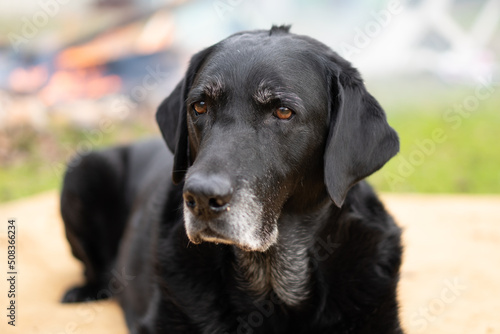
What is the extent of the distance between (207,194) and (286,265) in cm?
103

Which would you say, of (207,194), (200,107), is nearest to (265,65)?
(200,107)

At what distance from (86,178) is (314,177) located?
289 centimetres

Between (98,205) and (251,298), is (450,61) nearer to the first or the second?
(98,205)

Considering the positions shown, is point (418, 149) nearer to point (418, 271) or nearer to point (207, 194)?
point (418, 271)

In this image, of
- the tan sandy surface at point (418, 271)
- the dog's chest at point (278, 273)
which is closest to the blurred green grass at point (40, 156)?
the tan sandy surface at point (418, 271)

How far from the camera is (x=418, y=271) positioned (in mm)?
5211

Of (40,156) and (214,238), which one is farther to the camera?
(40,156)

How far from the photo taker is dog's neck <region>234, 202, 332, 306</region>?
3322 millimetres

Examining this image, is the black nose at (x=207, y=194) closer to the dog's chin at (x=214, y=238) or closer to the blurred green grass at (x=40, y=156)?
the dog's chin at (x=214, y=238)

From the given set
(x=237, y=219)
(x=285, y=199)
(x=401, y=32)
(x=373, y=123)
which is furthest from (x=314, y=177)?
(x=401, y=32)

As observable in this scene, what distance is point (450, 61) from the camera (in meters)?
12.1

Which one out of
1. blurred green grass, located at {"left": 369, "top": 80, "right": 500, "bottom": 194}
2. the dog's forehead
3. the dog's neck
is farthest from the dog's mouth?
blurred green grass, located at {"left": 369, "top": 80, "right": 500, "bottom": 194}

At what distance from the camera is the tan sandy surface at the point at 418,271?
4219 millimetres

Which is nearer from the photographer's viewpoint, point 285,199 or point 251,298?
point 285,199
